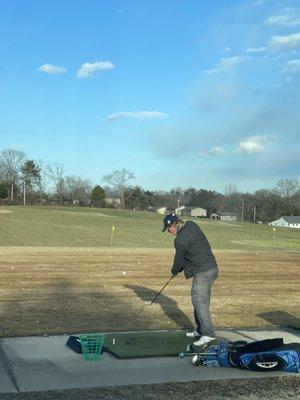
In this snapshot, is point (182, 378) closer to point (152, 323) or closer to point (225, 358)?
point (225, 358)

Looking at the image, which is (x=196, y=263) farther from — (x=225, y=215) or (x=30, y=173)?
(x=225, y=215)

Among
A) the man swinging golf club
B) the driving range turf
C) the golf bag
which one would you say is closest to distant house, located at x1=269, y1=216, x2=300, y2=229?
the driving range turf

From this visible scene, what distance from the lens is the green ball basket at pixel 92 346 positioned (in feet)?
21.8

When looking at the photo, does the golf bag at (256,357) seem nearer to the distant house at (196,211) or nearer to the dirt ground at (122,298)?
the dirt ground at (122,298)

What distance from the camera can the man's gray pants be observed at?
24.6 feet

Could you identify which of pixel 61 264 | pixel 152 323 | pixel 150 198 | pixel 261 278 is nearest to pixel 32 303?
pixel 152 323

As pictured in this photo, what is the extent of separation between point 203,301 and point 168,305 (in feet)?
12.3

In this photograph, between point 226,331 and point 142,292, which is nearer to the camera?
point 226,331

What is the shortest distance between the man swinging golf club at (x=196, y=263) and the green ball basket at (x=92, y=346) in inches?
56.1

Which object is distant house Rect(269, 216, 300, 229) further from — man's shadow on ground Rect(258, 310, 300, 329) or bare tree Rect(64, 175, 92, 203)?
man's shadow on ground Rect(258, 310, 300, 329)

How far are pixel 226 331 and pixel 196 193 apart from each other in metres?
153

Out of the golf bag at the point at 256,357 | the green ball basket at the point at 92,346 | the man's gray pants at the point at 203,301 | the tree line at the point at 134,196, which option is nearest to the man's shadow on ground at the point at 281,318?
the man's gray pants at the point at 203,301

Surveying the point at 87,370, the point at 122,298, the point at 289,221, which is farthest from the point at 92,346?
the point at 289,221

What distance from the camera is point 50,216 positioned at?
62.5 metres
